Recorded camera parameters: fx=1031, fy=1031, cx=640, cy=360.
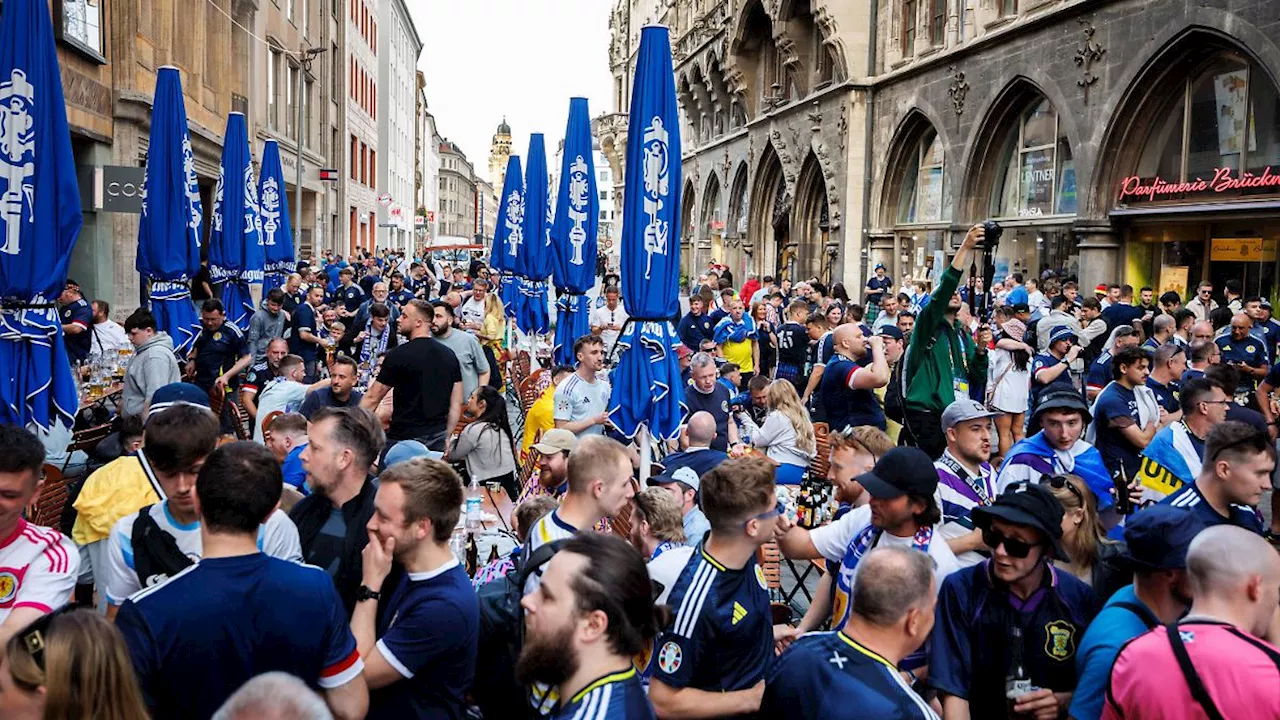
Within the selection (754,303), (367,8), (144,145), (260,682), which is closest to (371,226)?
(367,8)

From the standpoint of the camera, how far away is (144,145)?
19.6m

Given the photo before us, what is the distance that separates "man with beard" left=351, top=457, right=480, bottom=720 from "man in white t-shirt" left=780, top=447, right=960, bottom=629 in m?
1.46

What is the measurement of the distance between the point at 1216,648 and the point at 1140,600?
626mm

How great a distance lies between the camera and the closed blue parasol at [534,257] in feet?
53.6

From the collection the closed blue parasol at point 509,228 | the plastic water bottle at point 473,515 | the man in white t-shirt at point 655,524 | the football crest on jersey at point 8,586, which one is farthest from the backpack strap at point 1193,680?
the closed blue parasol at point 509,228

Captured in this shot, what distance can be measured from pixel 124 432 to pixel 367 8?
2162 inches

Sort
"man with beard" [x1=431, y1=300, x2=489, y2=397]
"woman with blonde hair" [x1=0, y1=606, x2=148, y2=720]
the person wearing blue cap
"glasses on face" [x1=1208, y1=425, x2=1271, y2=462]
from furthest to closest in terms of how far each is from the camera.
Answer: "man with beard" [x1=431, y1=300, x2=489, y2=397]
"glasses on face" [x1=1208, y1=425, x2=1271, y2=462]
the person wearing blue cap
"woman with blonde hair" [x1=0, y1=606, x2=148, y2=720]

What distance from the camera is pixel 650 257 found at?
7844 millimetres

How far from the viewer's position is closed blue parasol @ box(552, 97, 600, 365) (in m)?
13.9

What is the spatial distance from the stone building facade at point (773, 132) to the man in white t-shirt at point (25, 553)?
27898mm

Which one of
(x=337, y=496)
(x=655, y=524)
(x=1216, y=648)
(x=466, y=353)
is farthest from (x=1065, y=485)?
(x=466, y=353)

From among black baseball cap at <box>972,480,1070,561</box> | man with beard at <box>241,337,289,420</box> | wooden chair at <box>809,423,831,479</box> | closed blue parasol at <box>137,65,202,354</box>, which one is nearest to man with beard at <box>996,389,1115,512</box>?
black baseball cap at <box>972,480,1070,561</box>

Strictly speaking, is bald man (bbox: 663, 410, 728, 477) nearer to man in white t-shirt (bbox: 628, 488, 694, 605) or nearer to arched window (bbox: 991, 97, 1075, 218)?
man in white t-shirt (bbox: 628, 488, 694, 605)

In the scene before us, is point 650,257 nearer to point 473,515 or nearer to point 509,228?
point 473,515
